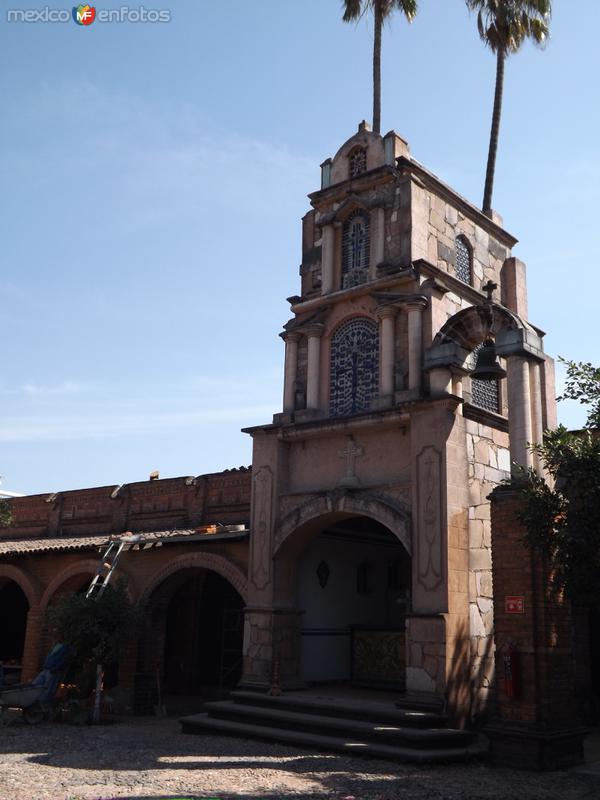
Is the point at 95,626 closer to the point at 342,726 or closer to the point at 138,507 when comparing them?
the point at 342,726

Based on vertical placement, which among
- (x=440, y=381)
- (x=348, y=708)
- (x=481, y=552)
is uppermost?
(x=440, y=381)

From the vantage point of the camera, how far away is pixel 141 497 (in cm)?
2227

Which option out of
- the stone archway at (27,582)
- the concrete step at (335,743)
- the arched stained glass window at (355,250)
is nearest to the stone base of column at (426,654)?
the concrete step at (335,743)

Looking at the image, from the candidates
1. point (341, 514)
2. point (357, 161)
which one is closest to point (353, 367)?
point (341, 514)

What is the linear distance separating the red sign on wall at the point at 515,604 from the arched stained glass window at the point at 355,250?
6809 mm

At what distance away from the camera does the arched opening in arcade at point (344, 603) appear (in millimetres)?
15047

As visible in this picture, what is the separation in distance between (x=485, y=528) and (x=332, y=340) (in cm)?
474

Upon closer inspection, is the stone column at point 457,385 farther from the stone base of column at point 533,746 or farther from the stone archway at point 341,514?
the stone base of column at point 533,746

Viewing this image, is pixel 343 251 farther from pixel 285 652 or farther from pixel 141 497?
pixel 141 497

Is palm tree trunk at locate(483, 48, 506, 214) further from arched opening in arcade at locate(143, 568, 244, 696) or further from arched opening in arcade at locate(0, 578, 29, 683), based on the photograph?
arched opening in arcade at locate(0, 578, 29, 683)

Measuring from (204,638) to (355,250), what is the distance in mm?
10896

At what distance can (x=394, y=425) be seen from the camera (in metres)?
13.8

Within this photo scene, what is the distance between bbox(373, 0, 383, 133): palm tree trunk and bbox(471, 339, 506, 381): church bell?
341 inches

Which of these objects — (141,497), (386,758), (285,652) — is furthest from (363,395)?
(141,497)
